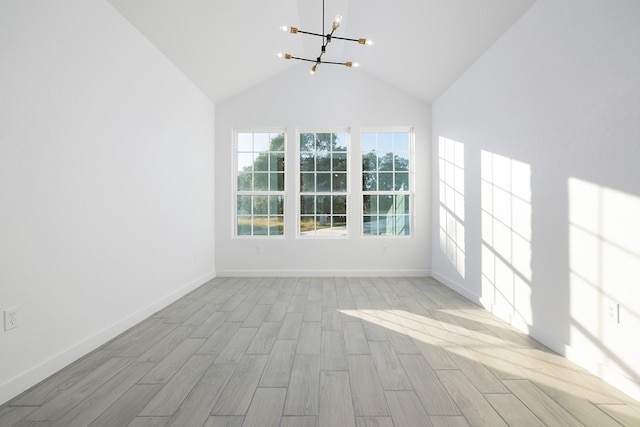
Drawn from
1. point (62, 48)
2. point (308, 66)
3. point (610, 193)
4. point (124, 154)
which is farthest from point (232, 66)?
point (610, 193)

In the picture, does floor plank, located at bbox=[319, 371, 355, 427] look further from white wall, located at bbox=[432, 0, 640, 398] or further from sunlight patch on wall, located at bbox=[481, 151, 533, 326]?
sunlight patch on wall, located at bbox=[481, 151, 533, 326]

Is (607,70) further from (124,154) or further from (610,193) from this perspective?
(124,154)

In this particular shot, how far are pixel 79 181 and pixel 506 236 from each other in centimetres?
356

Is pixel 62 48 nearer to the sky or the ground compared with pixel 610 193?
nearer to the sky

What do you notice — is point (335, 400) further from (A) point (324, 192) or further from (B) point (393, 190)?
(B) point (393, 190)

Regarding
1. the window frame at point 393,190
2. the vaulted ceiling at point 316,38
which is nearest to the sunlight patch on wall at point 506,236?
the vaulted ceiling at point 316,38

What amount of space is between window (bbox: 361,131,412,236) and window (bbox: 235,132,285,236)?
1.35 meters

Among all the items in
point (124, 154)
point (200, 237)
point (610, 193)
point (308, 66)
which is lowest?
point (200, 237)

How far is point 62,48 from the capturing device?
2.30 m

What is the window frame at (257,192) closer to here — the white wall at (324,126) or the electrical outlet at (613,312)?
the white wall at (324,126)

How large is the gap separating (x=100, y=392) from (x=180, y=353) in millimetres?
585

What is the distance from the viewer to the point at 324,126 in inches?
211

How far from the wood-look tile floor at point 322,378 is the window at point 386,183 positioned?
217 cm

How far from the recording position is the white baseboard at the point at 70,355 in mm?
1886
